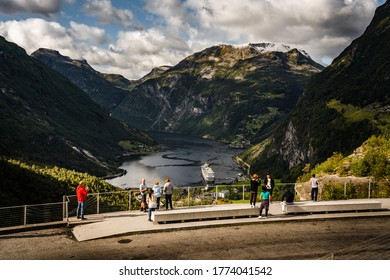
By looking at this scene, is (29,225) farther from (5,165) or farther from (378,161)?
(5,165)

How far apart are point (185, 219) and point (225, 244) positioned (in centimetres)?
488

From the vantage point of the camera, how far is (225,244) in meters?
19.6

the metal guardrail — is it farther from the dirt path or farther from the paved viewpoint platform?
the dirt path

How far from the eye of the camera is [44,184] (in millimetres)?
87812

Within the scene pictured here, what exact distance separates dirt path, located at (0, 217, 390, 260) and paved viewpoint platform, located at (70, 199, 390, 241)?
26.9 inches

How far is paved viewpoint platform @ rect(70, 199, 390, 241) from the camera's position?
869 inches

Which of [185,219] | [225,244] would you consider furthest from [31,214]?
[225,244]

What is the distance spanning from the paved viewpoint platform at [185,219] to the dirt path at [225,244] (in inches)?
26.9

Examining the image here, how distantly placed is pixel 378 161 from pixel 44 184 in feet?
246

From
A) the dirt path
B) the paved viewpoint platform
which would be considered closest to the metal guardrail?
the paved viewpoint platform

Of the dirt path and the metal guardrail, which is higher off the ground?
the metal guardrail

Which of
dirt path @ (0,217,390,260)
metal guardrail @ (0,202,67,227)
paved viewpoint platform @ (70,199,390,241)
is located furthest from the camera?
metal guardrail @ (0,202,67,227)
